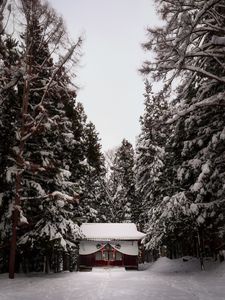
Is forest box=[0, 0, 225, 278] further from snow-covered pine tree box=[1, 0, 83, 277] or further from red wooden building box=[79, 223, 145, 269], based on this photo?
red wooden building box=[79, 223, 145, 269]

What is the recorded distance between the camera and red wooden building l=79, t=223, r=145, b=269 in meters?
31.8

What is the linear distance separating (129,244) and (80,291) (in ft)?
71.3

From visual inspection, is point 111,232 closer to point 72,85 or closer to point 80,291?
point 72,85

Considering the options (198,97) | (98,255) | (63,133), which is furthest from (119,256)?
(198,97)

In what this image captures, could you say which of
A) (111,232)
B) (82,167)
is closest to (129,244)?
(111,232)

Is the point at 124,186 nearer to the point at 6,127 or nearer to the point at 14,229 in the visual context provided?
the point at 6,127

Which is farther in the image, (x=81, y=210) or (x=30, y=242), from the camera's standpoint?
(x=81, y=210)

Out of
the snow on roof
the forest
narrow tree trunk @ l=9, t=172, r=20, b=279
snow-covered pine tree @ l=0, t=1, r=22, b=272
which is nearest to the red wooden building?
the snow on roof

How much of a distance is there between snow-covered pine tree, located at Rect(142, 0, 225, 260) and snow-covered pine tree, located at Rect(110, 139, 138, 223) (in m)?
24.9

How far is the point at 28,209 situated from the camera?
680 inches

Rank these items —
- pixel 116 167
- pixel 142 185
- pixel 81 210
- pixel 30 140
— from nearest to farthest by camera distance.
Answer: pixel 30 140, pixel 81 210, pixel 142 185, pixel 116 167

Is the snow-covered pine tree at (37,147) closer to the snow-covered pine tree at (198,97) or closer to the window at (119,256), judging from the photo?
the snow-covered pine tree at (198,97)

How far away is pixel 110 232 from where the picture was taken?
32.2m

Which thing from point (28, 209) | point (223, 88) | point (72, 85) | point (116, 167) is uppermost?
point (116, 167)
